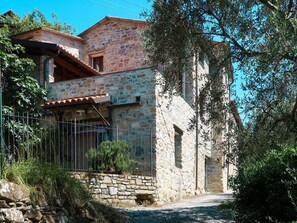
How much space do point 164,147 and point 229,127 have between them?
469 cm

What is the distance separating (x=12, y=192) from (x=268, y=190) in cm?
384

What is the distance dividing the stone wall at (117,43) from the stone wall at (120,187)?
284 inches

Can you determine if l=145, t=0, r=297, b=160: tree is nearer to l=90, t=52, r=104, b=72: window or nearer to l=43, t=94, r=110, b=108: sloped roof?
l=43, t=94, r=110, b=108: sloped roof

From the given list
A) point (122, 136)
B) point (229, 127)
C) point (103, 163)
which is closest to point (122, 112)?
point (122, 136)

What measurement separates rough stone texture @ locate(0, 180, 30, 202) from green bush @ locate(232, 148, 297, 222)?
3.42 m

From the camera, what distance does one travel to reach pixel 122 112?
1316 cm

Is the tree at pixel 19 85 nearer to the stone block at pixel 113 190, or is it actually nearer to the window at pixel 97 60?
the stone block at pixel 113 190

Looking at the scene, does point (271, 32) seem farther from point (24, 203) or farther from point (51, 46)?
point (51, 46)

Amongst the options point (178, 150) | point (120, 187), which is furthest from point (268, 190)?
point (178, 150)

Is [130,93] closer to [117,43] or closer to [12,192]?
[117,43]

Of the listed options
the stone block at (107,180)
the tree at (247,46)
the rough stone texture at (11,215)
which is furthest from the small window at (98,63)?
the rough stone texture at (11,215)

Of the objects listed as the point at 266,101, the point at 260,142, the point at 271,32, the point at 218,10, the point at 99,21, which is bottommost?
the point at 260,142

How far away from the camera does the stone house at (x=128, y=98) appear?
502 inches

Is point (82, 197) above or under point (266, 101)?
under
